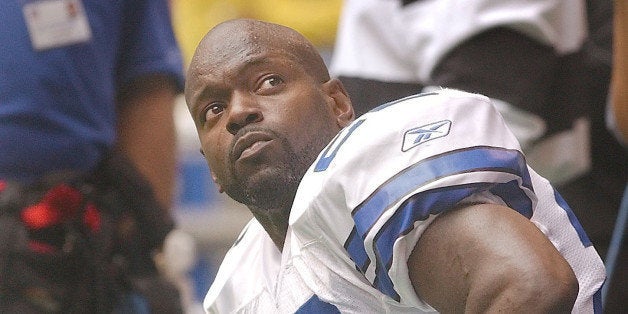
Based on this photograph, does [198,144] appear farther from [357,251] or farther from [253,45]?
[357,251]

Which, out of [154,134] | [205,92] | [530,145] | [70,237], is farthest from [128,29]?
[205,92]

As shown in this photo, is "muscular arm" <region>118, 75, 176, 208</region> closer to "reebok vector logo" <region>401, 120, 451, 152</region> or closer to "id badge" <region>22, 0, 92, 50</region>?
"id badge" <region>22, 0, 92, 50</region>

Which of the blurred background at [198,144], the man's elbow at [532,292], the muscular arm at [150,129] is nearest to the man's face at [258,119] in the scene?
the man's elbow at [532,292]

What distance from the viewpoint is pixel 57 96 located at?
187 centimetres

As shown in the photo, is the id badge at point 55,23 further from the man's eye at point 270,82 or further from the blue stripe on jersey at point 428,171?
the blue stripe on jersey at point 428,171

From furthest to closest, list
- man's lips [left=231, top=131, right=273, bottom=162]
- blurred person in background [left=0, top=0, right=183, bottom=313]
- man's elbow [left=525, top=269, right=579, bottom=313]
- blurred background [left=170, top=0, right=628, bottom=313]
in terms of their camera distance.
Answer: blurred background [left=170, top=0, right=628, bottom=313], blurred person in background [left=0, top=0, right=183, bottom=313], man's lips [left=231, top=131, right=273, bottom=162], man's elbow [left=525, top=269, right=579, bottom=313]

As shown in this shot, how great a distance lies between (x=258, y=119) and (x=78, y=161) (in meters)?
0.80

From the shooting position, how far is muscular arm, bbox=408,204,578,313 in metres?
0.91

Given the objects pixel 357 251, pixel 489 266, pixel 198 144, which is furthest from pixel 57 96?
pixel 198 144

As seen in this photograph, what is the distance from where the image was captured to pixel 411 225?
983mm

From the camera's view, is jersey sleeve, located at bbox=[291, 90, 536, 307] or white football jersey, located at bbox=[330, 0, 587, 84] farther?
white football jersey, located at bbox=[330, 0, 587, 84]

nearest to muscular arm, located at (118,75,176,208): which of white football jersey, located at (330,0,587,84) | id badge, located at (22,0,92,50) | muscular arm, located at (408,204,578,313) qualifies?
id badge, located at (22,0,92,50)

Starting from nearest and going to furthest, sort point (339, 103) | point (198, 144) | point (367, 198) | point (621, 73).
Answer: point (367, 198) → point (339, 103) → point (621, 73) → point (198, 144)

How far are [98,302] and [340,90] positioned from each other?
765mm
